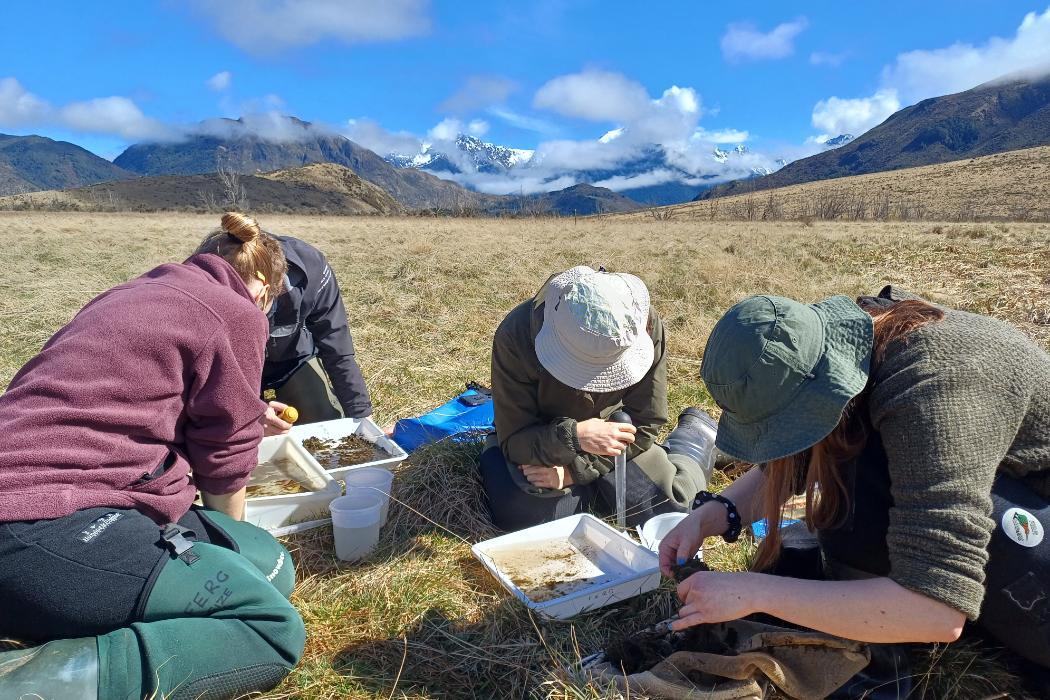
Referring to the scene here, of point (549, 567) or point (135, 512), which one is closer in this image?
point (135, 512)

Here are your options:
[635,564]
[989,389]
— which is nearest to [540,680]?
[635,564]

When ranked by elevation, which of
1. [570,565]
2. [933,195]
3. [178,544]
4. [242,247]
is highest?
[933,195]

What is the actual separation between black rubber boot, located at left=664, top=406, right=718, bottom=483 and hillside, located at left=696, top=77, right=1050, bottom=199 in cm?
14198

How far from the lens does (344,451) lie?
142 inches

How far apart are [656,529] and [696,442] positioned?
34.8 inches

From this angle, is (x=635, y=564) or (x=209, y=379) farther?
(x=635, y=564)

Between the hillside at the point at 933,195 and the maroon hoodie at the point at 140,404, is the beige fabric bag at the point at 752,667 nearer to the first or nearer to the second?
the maroon hoodie at the point at 140,404

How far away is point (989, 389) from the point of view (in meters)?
1.39

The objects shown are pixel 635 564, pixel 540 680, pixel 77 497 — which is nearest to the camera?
pixel 77 497

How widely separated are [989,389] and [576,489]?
1936 mm

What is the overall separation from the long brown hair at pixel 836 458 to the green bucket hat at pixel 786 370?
3.0 inches

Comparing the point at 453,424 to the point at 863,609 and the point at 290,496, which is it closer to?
the point at 290,496

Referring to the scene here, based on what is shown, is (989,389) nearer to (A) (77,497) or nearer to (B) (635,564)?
(B) (635,564)

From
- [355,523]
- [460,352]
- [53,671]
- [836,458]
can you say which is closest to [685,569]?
[836,458]
